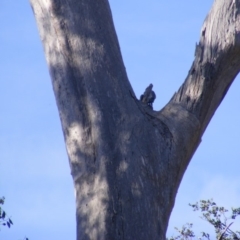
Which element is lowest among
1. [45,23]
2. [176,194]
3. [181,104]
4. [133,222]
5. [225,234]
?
[133,222]

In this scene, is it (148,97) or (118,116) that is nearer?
(118,116)

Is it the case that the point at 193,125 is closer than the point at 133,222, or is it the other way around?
the point at 133,222

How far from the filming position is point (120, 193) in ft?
14.8

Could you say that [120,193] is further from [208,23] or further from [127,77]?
[208,23]

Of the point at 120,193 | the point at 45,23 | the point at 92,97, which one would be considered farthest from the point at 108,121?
the point at 45,23

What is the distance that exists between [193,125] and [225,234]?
7221mm

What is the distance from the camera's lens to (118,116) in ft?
15.5

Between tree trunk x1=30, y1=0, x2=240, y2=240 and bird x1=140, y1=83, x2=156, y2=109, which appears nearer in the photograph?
tree trunk x1=30, y1=0, x2=240, y2=240

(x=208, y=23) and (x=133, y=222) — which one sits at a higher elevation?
(x=208, y=23)

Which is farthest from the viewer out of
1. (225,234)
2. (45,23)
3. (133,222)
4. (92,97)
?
(225,234)

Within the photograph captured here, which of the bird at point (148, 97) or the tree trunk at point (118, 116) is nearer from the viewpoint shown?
the tree trunk at point (118, 116)

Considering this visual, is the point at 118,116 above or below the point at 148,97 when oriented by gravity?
below

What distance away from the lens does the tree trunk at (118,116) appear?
452 centimetres

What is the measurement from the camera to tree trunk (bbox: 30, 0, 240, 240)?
178 inches
